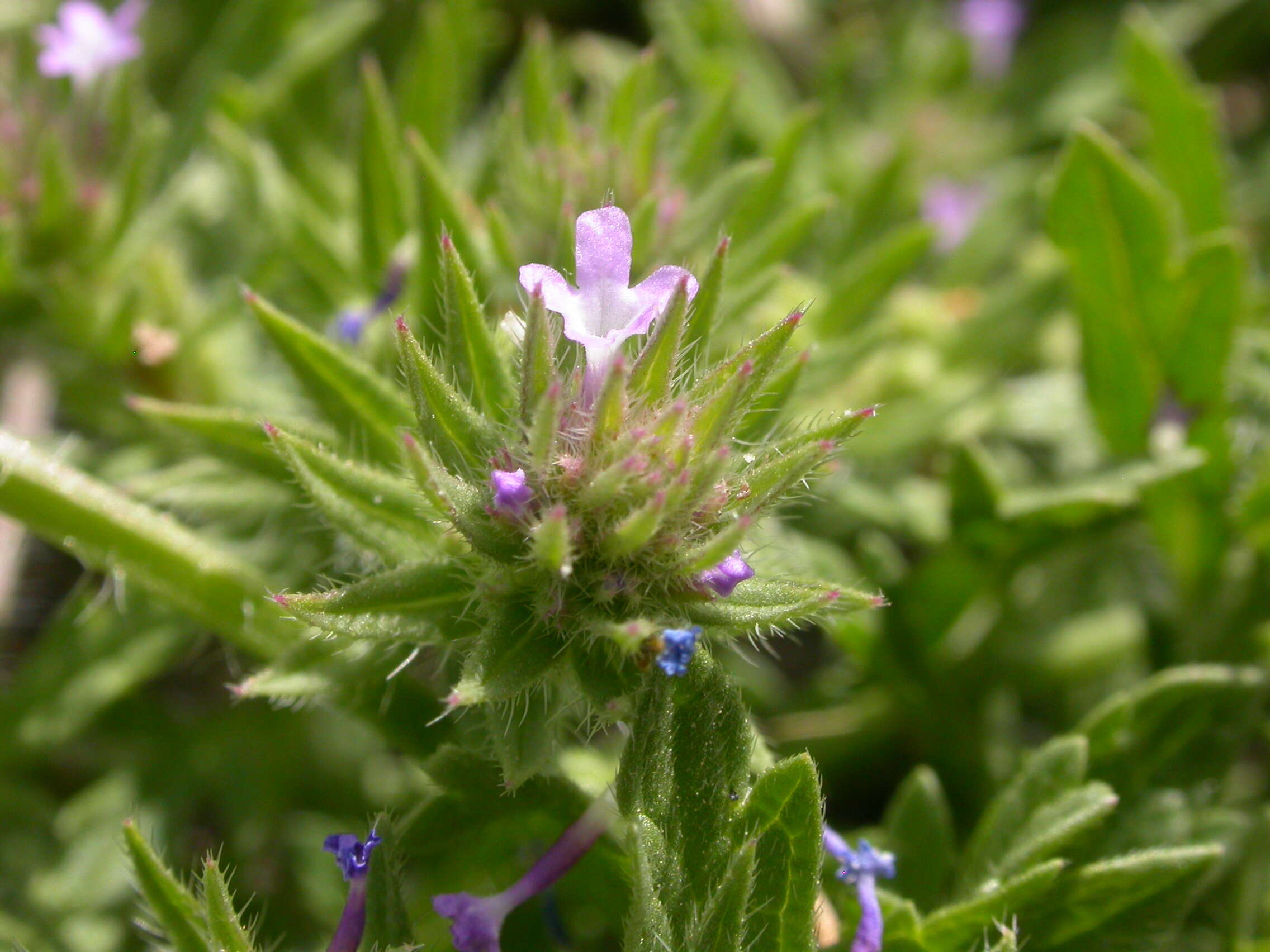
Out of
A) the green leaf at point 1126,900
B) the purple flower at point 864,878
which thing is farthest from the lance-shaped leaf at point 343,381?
the green leaf at point 1126,900

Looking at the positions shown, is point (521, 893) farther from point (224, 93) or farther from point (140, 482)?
point (224, 93)

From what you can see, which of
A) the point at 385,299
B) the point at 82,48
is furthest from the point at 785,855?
A: the point at 82,48

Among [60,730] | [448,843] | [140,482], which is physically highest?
[140,482]

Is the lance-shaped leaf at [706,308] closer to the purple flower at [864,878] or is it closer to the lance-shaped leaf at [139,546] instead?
the purple flower at [864,878]

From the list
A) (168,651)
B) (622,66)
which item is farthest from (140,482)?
(622,66)

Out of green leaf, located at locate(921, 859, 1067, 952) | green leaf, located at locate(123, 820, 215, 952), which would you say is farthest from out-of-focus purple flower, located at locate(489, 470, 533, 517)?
green leaf, located at locate(921, 859, 1067, 952)

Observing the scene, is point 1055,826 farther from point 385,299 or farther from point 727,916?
point 385,299

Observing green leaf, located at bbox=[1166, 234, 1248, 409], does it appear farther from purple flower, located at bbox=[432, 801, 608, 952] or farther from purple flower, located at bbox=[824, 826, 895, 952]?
purple flower, located at bbox=[432, 801, 608, 952]
